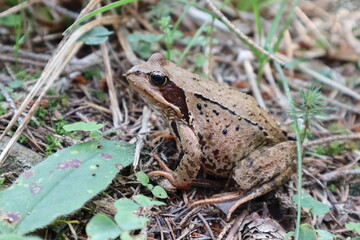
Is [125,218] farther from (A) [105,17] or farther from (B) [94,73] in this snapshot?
(A) [105,17]

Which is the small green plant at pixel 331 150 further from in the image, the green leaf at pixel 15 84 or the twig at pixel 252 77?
the green leaf at pixel 15 84

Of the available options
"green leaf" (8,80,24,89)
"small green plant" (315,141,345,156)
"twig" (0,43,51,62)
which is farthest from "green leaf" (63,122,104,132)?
"small green plant" (315,141,345,156)

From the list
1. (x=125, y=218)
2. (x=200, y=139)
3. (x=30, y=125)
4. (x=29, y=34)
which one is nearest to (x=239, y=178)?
(x=200, y=139)

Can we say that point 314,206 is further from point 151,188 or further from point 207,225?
point 151,188

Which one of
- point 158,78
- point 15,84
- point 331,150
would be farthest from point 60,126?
point 331,150

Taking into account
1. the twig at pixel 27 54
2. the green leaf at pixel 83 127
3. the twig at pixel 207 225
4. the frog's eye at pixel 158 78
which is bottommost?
the twig at pixel 207 225

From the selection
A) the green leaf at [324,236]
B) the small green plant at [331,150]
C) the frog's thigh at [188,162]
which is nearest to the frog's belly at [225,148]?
the frog's thigh at [188,162]
